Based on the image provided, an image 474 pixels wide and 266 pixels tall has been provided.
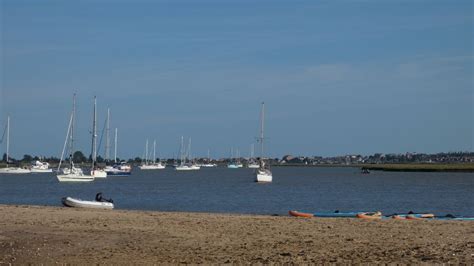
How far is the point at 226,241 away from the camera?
23047 millimetres

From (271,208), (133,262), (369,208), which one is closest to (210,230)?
(133,262)

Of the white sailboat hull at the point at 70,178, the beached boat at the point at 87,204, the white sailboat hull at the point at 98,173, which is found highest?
the white sailboat hull at the point at 98,173

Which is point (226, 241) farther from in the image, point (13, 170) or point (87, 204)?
point (13, 170)

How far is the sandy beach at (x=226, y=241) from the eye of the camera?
19.7 m

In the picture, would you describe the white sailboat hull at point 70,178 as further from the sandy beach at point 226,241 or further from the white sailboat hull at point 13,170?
the white sailboat hull at point 13,170

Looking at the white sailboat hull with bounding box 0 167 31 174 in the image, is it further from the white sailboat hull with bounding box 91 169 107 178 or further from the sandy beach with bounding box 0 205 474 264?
the sandy beach with bounding box 0 205 474 264

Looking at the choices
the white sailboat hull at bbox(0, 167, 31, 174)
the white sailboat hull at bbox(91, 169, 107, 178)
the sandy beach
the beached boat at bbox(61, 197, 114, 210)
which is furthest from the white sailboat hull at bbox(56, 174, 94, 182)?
the white sailboat hull at bbox(0, 167, 31, 174)

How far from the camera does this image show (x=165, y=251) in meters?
21.2

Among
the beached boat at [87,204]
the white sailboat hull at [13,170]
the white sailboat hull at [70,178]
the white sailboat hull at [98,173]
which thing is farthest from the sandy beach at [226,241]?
the white sailboat hull at [13,170]

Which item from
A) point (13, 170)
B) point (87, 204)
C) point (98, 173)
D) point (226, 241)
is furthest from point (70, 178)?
point (226, 241)

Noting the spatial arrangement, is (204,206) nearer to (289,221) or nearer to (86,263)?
(289,221)

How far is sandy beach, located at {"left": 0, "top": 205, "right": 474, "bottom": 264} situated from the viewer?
19.7 metres

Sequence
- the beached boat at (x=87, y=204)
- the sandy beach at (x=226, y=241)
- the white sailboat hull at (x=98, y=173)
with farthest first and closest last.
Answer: the white sailboat hull at (x=98, y=173), the beached boat at (x=87, y=204), the sandy beach at (x=226, y=241)

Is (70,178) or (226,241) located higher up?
(70,178)
